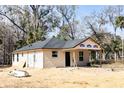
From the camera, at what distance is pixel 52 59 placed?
941 inches

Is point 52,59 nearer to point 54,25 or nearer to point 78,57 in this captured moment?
point 78,57

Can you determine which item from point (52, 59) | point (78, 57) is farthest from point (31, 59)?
point (78, 57)

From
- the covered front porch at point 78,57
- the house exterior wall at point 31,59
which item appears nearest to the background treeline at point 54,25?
the house exterior wall at point 31,59

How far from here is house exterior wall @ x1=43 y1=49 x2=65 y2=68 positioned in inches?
933

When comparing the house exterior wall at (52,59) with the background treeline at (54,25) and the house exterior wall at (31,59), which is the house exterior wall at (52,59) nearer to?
the house exterior wall at (31,59)

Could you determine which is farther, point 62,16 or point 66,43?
point 62,16

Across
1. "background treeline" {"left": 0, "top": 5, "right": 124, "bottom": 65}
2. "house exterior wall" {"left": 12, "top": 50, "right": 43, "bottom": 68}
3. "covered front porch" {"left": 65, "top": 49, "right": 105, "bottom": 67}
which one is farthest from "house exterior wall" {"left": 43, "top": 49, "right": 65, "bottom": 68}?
"background treeline" {"left": 0, "top": 5, "right": 124, "bottom": 65}

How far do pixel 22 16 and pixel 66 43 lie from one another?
11426 millimetres

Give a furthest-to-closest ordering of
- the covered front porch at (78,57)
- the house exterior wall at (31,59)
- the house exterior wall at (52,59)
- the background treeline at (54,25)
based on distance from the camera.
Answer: the background treeline at (54,25) < the covered front porch at (78,57) < the house exterior wall at (31,59) < the house exterior wall at (52,59)

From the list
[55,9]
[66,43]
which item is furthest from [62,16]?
[66,43]

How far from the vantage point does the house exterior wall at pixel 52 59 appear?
23.7 metres
